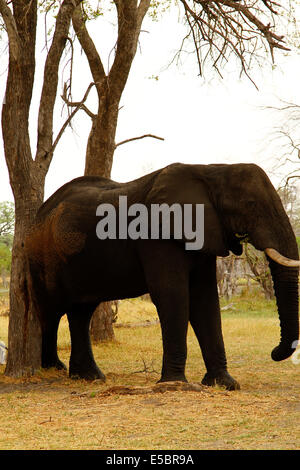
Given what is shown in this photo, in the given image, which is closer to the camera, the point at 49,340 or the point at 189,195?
the point at 189,195

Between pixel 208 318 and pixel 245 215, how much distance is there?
1.52 m

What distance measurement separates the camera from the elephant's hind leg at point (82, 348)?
9906 millimetres

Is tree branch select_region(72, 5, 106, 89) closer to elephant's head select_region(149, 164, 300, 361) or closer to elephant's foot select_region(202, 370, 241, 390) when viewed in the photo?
elephant's head select_region(149, 164, 300, 361)

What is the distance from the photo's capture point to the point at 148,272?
8.68 meters

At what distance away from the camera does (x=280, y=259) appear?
787 cm

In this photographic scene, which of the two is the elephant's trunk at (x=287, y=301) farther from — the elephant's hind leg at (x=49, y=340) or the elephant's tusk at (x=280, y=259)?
the elephant's hind leg at (x=49, y=340)

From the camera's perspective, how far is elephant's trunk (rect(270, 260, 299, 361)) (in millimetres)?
8016

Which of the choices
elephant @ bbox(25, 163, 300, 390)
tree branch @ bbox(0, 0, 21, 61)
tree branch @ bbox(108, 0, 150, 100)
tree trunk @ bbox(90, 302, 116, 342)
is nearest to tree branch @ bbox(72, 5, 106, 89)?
tree branch @ bbox(108, 0, 150, 100)

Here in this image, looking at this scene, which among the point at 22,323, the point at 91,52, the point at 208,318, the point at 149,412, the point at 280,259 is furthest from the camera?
the point at 91,52

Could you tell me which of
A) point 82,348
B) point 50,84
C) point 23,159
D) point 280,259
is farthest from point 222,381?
point 50,84

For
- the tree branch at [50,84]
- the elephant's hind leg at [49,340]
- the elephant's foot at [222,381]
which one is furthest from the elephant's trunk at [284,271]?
the tree branch at [50,84]

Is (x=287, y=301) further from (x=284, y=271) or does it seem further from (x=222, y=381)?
(x=222, y=381)

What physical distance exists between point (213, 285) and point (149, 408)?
95.6 inches

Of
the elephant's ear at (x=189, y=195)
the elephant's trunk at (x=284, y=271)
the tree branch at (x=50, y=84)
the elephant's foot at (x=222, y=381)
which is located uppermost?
the tree branch at (x=50, y=84)
